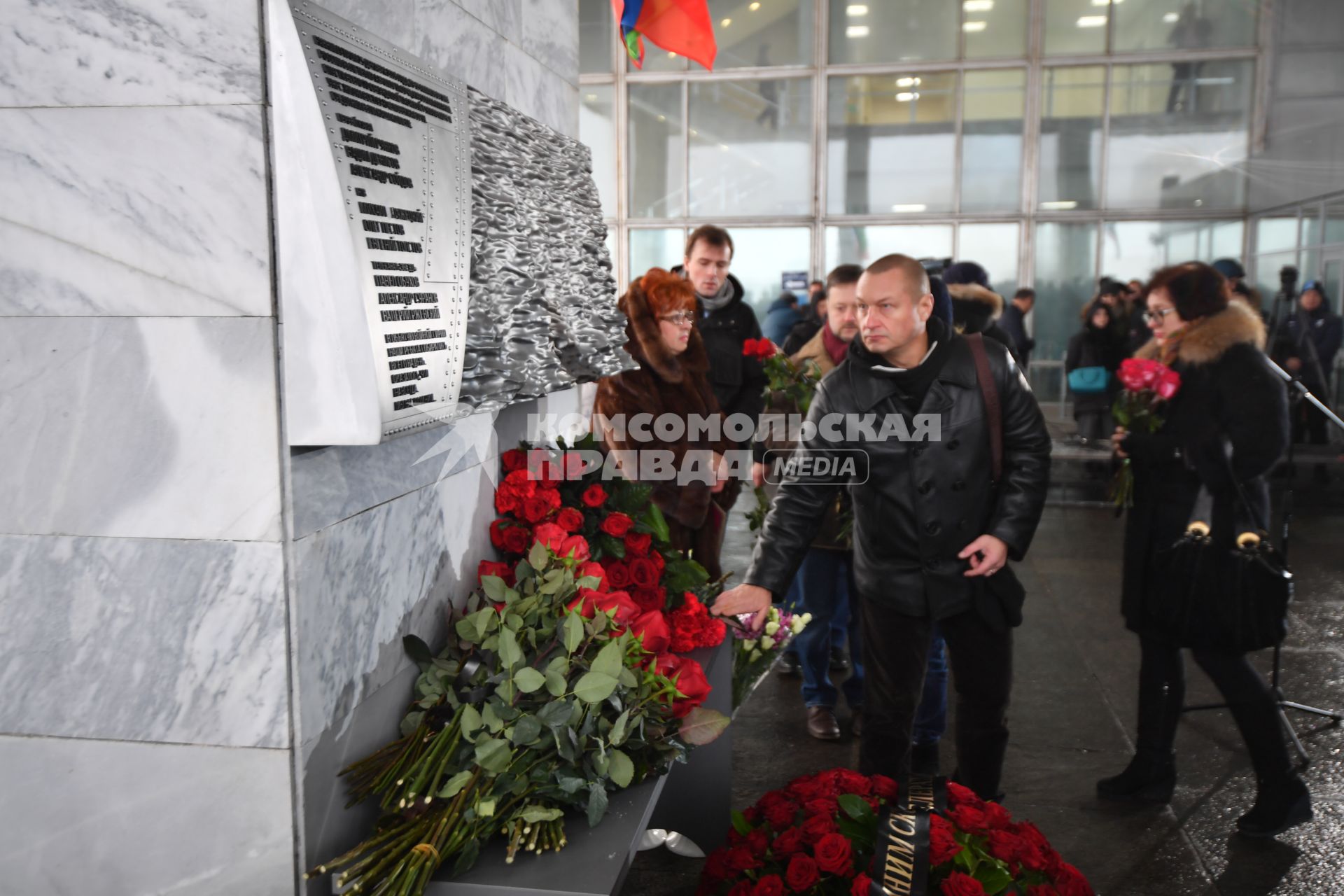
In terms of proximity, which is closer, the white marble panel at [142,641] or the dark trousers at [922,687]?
the white marble panel at [142,641]

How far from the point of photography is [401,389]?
1.85 m

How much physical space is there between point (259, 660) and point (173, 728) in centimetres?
22

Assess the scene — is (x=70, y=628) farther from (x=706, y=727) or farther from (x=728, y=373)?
(x=728, y=373)

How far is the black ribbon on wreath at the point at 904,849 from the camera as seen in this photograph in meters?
1.95

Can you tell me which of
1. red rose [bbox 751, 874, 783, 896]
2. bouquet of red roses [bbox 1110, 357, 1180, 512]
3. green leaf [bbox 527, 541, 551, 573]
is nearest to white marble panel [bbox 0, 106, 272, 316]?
green leaf [bbox 527, 541, 551, 573]

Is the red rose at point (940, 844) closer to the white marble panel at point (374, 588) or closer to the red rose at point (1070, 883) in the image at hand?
the red rose at point (1070, 883)

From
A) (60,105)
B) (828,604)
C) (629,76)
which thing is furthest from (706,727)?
(629,76)

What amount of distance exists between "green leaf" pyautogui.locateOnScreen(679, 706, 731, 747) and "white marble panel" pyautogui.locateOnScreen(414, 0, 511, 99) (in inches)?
59.7

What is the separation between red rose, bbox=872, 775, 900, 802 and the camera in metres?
2.30

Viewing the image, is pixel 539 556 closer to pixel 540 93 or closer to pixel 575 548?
pixel 575 548

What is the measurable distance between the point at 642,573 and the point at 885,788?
0.88 meters

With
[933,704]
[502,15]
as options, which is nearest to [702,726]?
[502,15]

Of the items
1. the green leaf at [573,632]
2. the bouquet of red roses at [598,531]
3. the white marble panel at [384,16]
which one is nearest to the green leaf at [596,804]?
the green leaf at [573,632]

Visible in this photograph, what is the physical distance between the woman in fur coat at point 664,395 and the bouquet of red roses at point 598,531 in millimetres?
933
